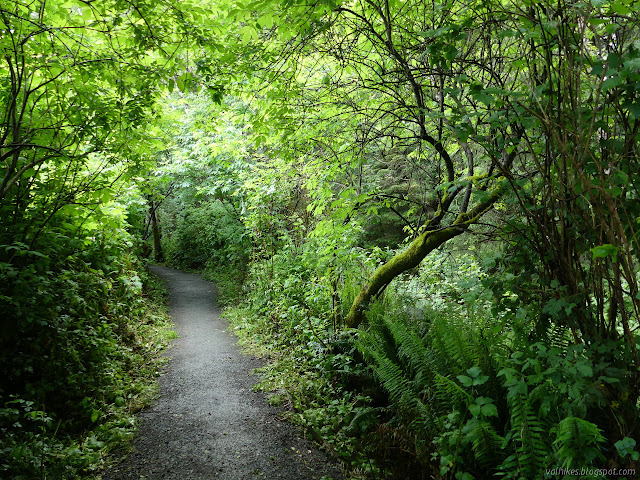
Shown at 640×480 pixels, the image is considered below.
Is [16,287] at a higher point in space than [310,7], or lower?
lower

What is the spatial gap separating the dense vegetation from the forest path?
404 mm

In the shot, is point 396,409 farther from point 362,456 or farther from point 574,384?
point 574,384

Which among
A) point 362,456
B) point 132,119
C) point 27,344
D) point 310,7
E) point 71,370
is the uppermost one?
point 310,7

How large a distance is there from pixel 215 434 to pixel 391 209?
3.64 metres

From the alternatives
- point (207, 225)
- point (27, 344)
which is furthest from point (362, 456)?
point (207, 225)

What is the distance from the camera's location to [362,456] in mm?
4074

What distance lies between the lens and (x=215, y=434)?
15.4 ft

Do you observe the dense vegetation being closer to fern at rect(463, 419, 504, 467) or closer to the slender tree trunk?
fern at rect(463, 419, 504, 467)

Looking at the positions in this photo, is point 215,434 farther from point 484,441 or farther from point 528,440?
point 528,440

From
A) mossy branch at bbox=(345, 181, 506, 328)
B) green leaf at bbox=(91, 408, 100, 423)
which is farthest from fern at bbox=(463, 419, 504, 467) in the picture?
green leaf at bbox=(91, 408, 100, 423)

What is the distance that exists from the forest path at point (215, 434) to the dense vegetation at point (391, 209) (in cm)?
40

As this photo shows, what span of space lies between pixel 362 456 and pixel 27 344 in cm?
418

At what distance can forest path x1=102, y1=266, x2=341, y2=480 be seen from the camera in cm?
401

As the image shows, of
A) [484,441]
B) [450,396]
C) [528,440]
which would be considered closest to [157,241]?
[450,396]
